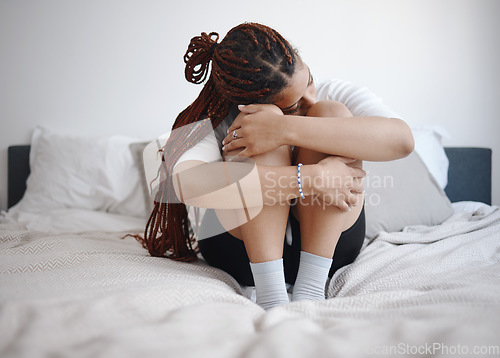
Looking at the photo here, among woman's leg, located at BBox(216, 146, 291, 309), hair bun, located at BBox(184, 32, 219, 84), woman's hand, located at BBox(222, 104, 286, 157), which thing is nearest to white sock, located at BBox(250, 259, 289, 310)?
woman's leg, located at BBox(216, 146, 291, 309)

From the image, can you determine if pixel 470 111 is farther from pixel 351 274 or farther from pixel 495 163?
pixel 351 274

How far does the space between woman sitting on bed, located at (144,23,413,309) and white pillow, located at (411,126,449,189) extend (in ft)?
3.00

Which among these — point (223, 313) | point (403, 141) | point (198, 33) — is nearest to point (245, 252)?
point (223, 313)

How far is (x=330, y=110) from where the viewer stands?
94 centimetres

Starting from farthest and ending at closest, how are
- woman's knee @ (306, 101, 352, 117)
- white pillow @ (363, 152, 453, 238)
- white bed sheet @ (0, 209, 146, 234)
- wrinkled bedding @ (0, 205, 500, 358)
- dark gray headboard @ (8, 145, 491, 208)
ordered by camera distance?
dark gray headboard @ (8, 145, 491, 208)
white bed sheet @ (0, 209, 146, 234)
white pillow @ (363, 152, 453, 238)
woman's knee @ (306, 101, 352, 117)
wrinkled bedding @ (0, 205, 500, 358)

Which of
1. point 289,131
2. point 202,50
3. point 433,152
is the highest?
point 202,50

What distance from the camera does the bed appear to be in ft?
1.65

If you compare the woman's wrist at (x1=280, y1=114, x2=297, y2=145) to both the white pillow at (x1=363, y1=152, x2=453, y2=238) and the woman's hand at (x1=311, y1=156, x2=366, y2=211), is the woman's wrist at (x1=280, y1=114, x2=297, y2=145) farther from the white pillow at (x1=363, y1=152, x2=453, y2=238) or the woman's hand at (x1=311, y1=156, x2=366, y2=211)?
the white pillow at (x1=363, y1=152, x2=453, y2=238)

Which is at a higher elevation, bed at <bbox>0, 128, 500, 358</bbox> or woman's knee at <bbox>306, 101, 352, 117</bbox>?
woman's knee at <bbox>306, 101, 352, 117</bbox>

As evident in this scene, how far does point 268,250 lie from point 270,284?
72 millimetres

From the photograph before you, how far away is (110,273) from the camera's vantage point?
0.82 meters

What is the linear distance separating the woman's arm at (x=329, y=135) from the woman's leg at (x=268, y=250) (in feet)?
0.49

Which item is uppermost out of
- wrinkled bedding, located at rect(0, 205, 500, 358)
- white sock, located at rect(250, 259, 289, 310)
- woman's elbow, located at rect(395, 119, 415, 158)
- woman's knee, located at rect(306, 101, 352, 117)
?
woman's knee, located at rect(306, 101, 352, 117)

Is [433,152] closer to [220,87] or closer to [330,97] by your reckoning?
[330,97]
